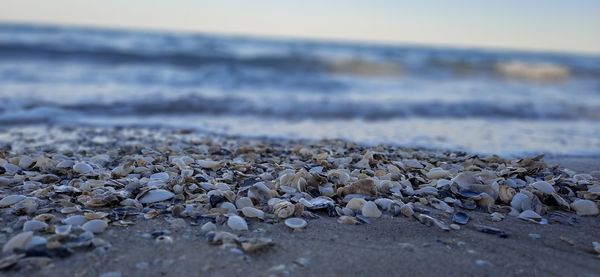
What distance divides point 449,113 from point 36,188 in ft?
22.5

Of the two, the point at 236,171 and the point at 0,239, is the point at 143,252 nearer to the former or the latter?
the point at 0,239

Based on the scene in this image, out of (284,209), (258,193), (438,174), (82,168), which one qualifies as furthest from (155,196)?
(438,174)

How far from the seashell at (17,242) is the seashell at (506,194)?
2.29 metres

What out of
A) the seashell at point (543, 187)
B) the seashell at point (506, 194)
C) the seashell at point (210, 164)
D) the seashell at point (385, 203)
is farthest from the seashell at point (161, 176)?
the seashell at point (543, 187)

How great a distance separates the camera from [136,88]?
9586 millimetres

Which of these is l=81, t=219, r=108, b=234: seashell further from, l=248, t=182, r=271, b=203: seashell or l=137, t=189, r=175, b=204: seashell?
l=248, t=182, r=271, b=203: seashell

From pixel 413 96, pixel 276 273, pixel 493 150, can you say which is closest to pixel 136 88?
pixel 413 96

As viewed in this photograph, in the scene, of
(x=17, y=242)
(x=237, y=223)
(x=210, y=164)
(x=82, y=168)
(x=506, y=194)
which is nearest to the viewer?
(x=17, y=242)

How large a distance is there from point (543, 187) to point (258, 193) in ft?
5.19

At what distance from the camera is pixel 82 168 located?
305 centimetres

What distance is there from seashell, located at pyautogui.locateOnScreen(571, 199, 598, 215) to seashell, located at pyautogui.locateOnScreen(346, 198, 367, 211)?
116cm

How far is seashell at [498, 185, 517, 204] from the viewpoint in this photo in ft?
8.90

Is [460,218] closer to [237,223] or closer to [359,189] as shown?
[359,189]

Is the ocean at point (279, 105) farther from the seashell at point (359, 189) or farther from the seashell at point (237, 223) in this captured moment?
the seashell at point (237, 223)
